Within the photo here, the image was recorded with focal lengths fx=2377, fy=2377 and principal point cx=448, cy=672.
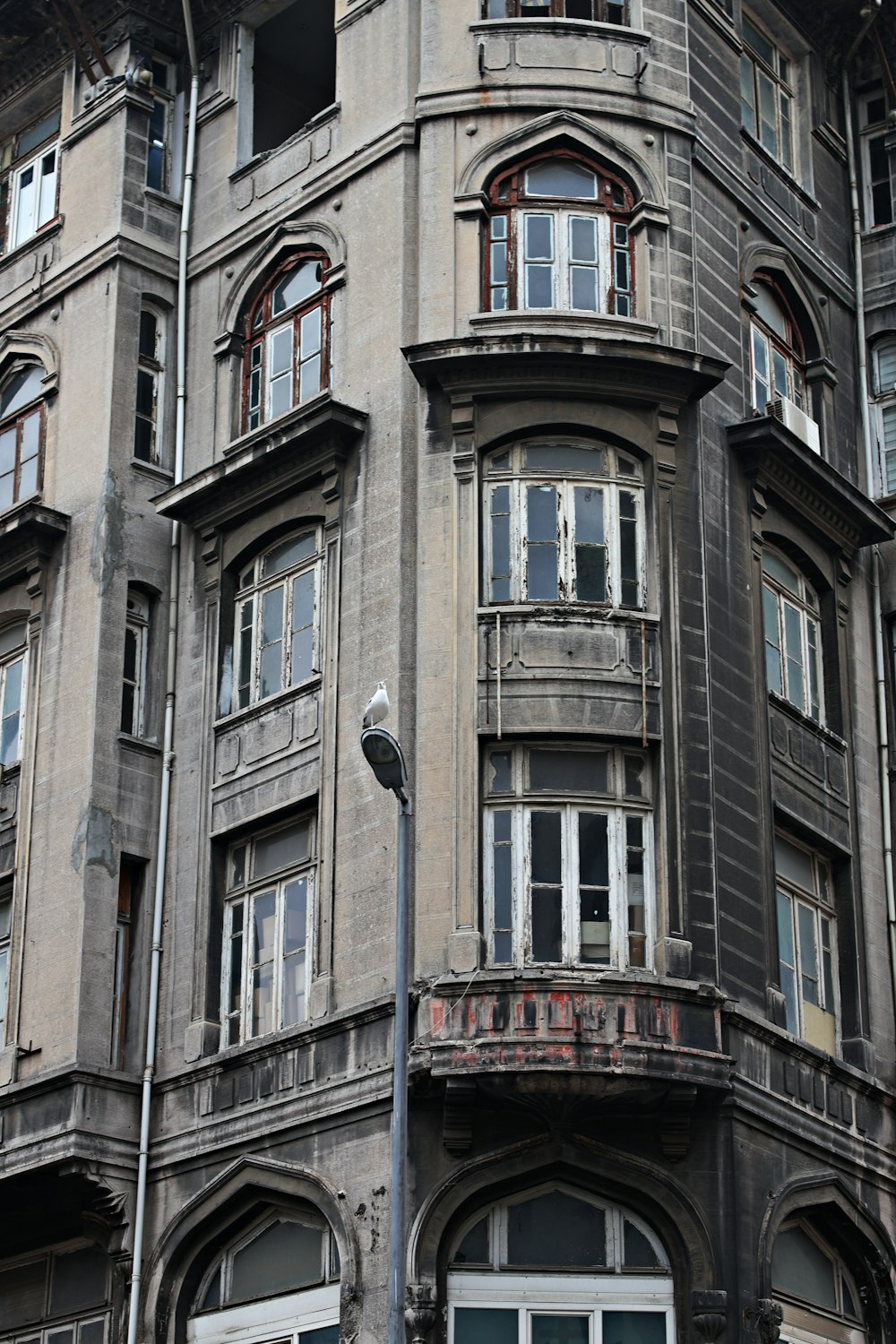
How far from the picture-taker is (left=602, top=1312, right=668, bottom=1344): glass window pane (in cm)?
2588

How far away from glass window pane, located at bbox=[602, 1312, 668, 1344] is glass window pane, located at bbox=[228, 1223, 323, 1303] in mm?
3536

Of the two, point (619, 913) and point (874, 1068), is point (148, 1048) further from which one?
point (874, 1068)

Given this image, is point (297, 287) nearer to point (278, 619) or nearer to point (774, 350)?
point (278, 619)

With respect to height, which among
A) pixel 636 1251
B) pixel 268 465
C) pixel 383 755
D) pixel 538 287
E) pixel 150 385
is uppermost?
pixel 150 385

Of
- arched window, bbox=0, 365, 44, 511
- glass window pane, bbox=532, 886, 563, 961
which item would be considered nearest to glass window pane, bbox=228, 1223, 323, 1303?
glass window pane, bbox=532, 886, 563, 961

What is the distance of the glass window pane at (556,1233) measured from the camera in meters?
26.3

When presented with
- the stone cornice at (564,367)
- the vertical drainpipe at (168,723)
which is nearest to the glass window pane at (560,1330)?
the vertical drainpipe at (168,723)

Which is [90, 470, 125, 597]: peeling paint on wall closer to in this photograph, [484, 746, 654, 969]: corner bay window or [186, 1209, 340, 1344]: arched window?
[484, 746, 654, 969]: corner bay window

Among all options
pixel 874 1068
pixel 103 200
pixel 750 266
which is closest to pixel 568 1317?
pixel 874 1068

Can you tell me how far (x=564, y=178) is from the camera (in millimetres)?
31484

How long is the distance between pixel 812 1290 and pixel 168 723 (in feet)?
36.8

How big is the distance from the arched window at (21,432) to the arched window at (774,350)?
10632 millimetres

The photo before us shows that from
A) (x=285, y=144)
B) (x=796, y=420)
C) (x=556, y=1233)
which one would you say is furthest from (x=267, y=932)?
(x=285, y=144)

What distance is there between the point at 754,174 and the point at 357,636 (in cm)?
967
